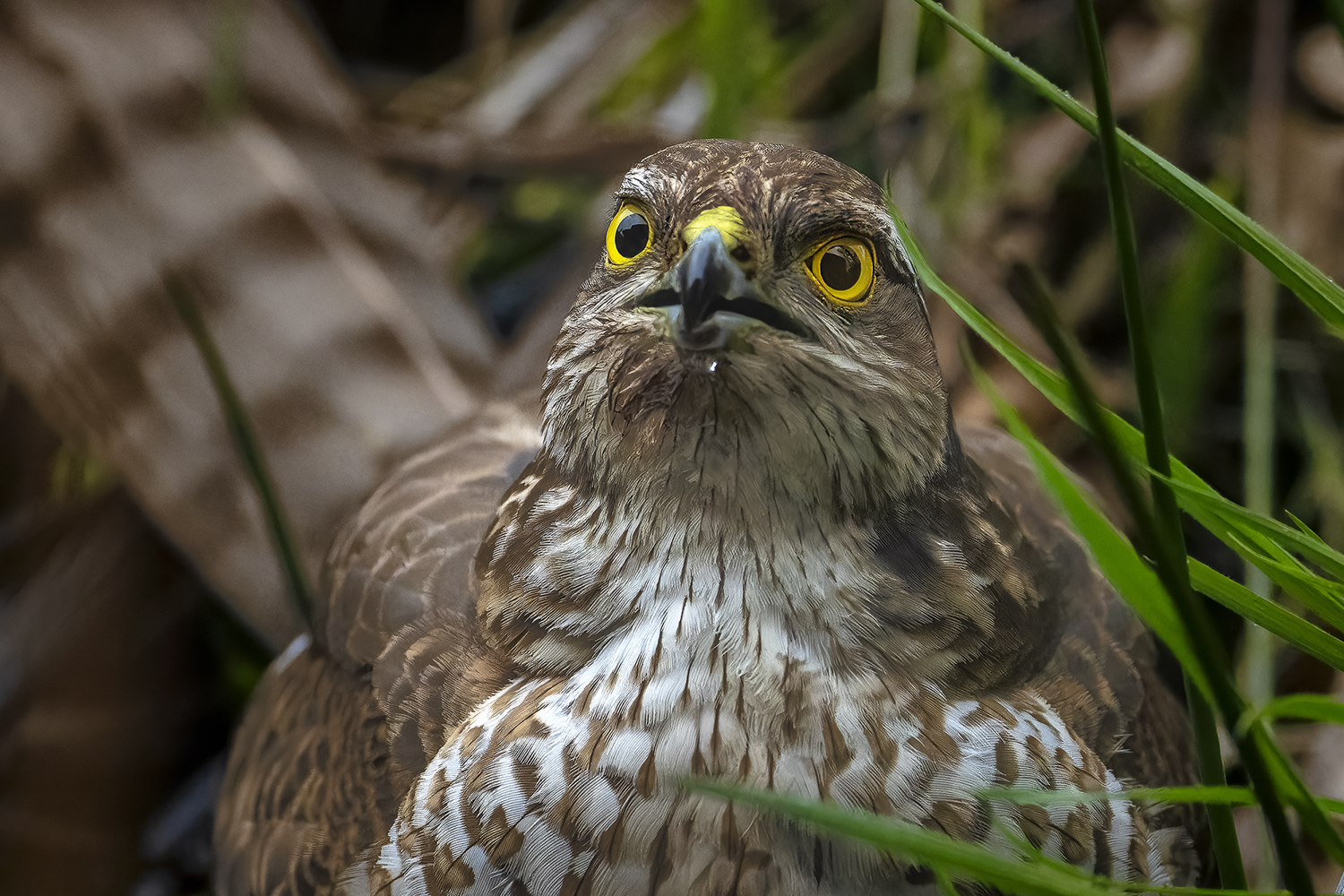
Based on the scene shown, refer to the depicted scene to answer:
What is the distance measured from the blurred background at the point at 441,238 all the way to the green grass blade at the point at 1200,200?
4.34 feet

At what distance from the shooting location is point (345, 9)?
4.48m

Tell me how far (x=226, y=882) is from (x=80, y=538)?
2.62ft

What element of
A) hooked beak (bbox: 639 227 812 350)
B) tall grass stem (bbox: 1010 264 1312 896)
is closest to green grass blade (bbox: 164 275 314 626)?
hooked beak (bbox: 639 227 812 350)

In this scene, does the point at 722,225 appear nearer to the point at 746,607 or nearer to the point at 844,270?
the point at 844,270

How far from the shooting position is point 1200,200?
1.39 meters

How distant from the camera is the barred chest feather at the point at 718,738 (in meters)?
1.59

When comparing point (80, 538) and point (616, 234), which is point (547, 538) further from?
point (80, 538)

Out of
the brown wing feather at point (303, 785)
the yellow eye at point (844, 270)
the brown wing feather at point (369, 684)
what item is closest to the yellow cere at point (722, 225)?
the yellow eye at point (844, 270)

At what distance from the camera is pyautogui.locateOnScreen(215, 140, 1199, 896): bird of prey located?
1.59 metres

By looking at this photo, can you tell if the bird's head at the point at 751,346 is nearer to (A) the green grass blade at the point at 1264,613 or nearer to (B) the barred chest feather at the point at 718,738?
(B) the barred chest feather at the point at 718,738

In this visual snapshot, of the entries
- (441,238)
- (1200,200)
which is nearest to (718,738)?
(1200,200)

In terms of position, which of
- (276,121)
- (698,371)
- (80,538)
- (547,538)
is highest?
(276,121)

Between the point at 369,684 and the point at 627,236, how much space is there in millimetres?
947

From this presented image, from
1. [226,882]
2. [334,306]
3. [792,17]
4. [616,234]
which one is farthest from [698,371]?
[792,17]
